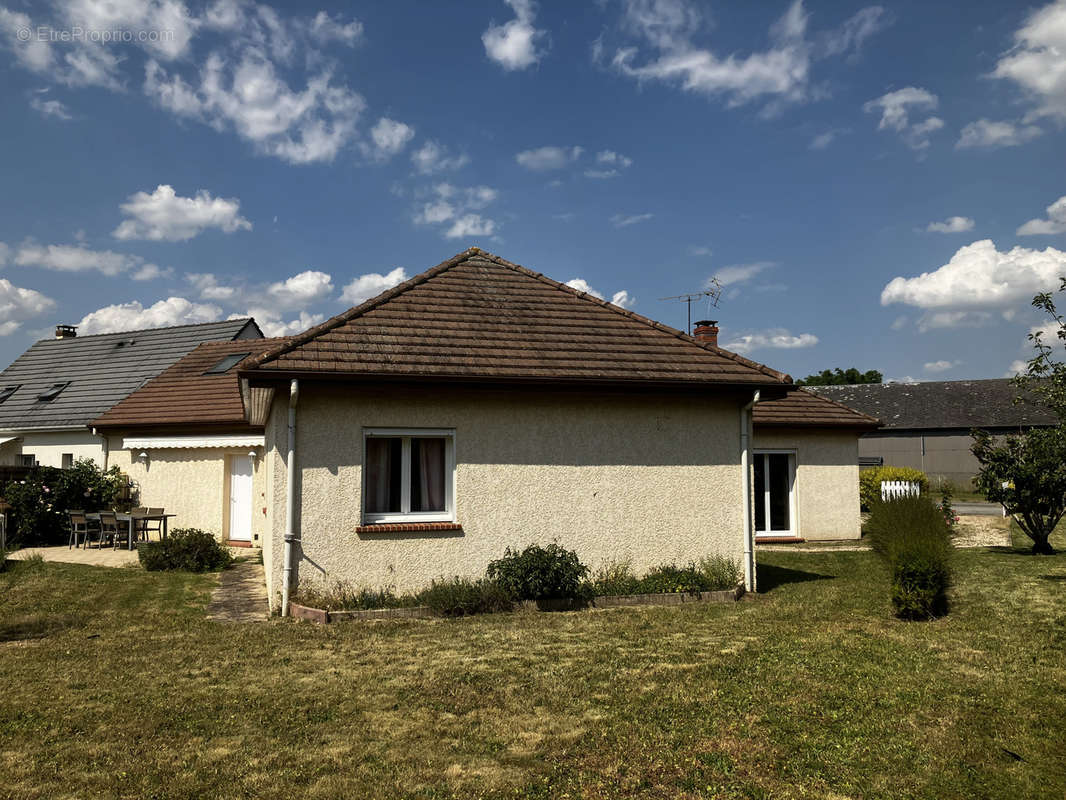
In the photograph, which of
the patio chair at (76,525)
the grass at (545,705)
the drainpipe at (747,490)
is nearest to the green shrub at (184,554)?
the patio chair at (76,525)

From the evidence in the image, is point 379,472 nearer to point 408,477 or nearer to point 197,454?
point 408,477

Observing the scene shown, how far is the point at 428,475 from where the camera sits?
40.4 feet

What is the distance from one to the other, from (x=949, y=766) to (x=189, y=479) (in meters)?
21.8

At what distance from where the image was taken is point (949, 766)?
5.66 metres

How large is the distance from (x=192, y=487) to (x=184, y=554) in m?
5.94

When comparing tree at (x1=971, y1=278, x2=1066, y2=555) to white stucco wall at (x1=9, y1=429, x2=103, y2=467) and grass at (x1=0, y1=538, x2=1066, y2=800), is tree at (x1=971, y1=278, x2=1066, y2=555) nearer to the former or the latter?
grass at (x1=0, y1=538, x2=1066, y2=800)

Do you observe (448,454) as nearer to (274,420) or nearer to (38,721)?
(274,420)

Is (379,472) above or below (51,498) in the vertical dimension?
above

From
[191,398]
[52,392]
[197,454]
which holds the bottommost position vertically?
[197,454]

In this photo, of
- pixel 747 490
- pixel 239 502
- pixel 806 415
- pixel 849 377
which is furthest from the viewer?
pixel 849 377

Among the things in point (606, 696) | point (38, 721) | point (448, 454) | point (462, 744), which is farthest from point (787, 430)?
point (38, 721)

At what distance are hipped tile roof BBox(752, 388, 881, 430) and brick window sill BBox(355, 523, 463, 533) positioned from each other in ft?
38.6

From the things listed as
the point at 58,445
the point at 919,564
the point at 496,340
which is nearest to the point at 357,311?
the point at 496,340

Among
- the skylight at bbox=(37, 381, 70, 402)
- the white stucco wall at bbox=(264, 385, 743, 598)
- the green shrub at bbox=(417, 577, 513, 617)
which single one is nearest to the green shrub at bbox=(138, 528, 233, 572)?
the white stucco wall at bbox=(264, 385, 743, 598)
